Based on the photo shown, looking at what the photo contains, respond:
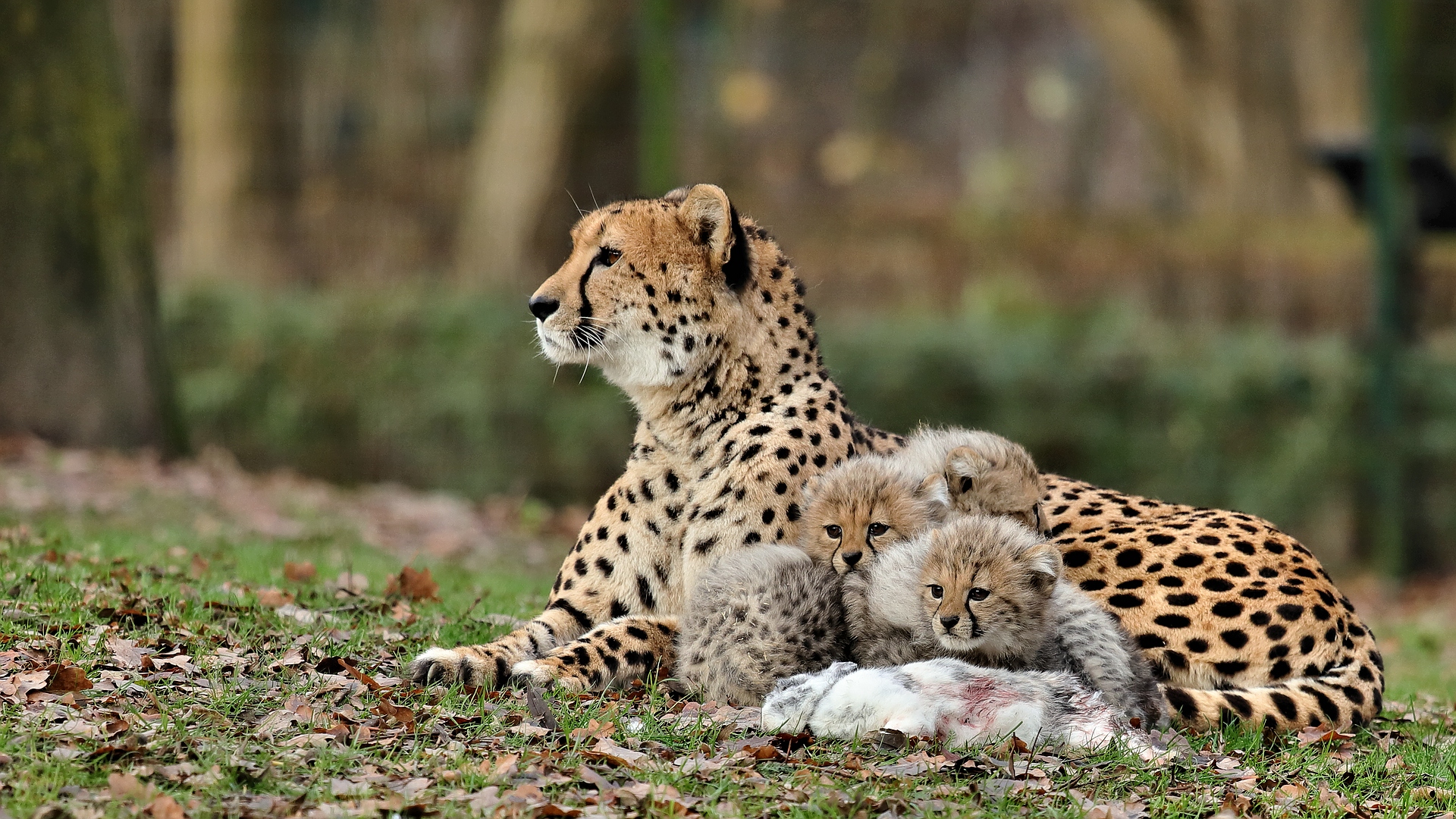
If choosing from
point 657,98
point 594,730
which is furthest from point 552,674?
point 657,98

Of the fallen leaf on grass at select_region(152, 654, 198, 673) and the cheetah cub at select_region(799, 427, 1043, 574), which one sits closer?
the fallen leaf on grass at select_region(152, 654, 198, 673)

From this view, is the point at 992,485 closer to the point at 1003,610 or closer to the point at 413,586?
the point at 1003,610

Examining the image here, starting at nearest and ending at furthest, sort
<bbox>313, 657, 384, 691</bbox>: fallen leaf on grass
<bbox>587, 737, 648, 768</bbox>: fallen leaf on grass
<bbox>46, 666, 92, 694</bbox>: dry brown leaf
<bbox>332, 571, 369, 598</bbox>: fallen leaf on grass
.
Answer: <bbox>587, 737, 648, 768</bbox>: fallen leaf on grass, <bbox>46, 666, 92, 694</bbox>: dry brown leaf, <bbox>313, 657, 384, 691</bbox>: fallen leaf on grass, <bbox>332, 571, 369, 598</bbox>: fallen leaf on grass

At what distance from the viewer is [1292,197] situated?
16391 millimetres

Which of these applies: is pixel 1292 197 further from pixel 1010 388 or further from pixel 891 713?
pixel 891 713

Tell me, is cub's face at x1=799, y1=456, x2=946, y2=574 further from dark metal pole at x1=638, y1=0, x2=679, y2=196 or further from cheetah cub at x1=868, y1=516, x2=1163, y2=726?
dark metal pole at x1=638, y1=0, x2=679, y2=196

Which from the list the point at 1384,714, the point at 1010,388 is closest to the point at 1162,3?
the point at 1010,388

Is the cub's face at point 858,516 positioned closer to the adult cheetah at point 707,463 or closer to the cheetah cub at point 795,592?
the cheetah cub at point 795,592

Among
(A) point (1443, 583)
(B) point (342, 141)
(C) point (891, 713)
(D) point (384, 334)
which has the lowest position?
(A) point (1443, 583)

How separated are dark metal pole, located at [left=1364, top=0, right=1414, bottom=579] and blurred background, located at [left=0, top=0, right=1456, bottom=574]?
0.09 feet

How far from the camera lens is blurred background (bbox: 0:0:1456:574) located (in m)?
10.3

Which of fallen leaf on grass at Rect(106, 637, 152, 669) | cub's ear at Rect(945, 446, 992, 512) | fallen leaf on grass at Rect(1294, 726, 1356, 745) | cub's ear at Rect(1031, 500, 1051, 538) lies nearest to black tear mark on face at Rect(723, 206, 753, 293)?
cub's ear at Rect(945, 446, 992, 512)

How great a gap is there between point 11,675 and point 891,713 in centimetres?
256

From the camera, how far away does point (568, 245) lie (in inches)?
526
